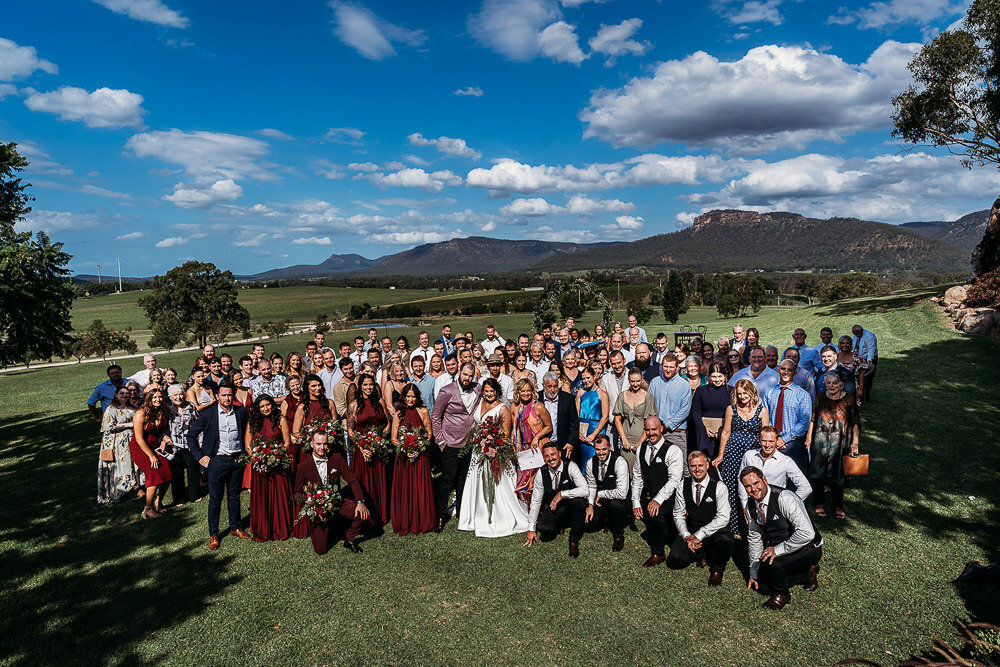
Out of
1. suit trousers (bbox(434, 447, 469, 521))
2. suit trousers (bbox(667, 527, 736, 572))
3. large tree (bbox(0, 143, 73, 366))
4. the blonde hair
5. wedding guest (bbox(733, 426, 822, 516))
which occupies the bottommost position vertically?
suit trousers (bbox(667, 527, 736, 572))

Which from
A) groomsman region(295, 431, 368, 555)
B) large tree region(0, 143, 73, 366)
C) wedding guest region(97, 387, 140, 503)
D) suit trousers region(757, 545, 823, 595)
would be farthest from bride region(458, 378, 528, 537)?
large tree region(0, 143, 73, 366)

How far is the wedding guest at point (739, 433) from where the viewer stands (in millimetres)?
6137

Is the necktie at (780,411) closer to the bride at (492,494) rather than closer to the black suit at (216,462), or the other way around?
the bride at (492,494)

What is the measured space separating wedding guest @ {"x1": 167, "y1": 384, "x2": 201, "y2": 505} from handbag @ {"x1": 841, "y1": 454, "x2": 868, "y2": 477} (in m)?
9.49

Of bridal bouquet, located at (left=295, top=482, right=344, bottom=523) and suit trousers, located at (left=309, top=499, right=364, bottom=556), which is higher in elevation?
bridal bouquet, located at (left=295, top=482, right=344, bottom=523)

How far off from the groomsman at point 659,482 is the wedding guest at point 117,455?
8.39m

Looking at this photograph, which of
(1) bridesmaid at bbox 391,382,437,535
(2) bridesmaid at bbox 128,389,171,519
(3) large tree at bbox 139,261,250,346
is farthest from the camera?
(3) large tree at bbox 139,261,250,346

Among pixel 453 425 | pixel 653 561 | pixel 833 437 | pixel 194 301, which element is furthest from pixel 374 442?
pixel 194 301

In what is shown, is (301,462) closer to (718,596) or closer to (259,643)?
(259,643)

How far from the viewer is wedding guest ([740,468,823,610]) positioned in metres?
5.21

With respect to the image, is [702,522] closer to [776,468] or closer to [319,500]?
[776,468]

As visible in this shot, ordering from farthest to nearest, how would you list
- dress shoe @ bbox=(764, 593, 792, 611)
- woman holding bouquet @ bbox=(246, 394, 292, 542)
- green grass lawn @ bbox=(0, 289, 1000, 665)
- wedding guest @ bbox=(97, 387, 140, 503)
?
wedding guest @ bbox=(97, 387, 140, 503) < woman holding bouquet @ bbox=(246, 394, 292, 542) < dress shoe @ bbox=(764, 593, 792, 611) < green grass lawn @ bbox=(0, 289, 1000, 665)

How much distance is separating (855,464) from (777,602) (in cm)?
265

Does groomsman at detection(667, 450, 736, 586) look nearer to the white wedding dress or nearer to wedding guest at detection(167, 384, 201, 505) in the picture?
the white wedding dress
